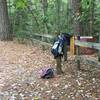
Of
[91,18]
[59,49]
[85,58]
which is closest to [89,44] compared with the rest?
[85,58]

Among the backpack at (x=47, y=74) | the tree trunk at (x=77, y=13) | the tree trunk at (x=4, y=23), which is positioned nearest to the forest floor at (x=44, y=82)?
the backpack at (x=47, y=74)

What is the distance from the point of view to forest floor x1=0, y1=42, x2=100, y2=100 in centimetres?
751

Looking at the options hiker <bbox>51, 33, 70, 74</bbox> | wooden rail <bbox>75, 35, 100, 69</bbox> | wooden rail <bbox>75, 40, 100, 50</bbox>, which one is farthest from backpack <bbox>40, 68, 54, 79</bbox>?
wooden rail <bbox>75, 40, 100, 50</bbox>

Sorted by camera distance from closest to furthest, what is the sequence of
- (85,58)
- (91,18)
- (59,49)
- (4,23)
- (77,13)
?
(85,58)
(59,49)
(77,13)
(91,18)
(4,23)

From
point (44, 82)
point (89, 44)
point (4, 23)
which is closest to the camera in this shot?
point (89, 44)

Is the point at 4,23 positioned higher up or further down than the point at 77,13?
further down

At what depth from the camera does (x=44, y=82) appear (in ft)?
28.0

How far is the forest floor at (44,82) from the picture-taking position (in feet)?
24.6

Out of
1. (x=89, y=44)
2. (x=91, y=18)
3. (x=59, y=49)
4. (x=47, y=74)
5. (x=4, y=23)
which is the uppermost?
(x=91, y=18)

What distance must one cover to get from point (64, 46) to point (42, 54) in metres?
3.79

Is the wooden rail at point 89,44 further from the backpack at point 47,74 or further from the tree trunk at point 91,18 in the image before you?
the tree trunk at point 91,18

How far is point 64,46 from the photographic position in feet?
30.9

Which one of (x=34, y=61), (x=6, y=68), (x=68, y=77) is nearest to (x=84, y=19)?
(x=34, y=61)

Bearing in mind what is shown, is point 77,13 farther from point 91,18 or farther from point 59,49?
point 59,49
